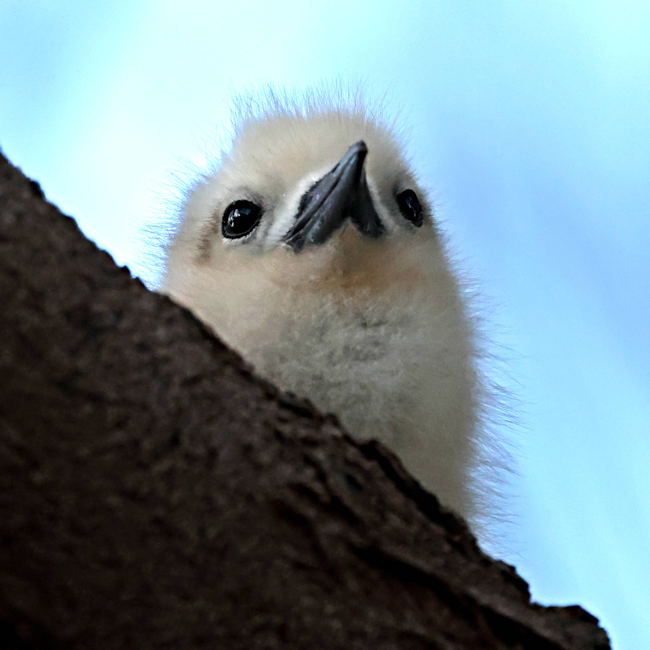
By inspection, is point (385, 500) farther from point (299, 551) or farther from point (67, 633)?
point (67, 633)

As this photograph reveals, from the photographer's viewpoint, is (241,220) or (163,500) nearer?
(163,500)

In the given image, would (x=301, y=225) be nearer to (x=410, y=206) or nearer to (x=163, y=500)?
(x=410, y=206)

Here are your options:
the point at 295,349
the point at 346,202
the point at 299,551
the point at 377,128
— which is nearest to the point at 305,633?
the point at 299,551

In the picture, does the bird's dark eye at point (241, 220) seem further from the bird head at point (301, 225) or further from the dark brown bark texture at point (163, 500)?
the dark brown bark texture at point (163, 500)

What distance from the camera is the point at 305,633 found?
788 mm

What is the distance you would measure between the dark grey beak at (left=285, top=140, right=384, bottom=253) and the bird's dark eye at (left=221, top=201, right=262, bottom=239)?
0.49 feet

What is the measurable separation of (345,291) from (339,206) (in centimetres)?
17

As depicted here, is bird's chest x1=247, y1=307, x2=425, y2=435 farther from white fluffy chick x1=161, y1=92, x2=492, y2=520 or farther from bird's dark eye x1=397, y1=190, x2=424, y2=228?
bird's dark eye x1=397, y1=190, x2=424, y2=228

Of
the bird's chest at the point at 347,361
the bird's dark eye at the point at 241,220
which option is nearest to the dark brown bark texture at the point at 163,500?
the bird's chest at the point at 347,361

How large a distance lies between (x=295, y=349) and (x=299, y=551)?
2.64 feet

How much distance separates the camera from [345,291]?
1677mm

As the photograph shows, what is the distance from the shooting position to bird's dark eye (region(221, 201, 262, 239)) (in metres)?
1.95

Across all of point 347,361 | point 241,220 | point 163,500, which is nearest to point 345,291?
point 347,361

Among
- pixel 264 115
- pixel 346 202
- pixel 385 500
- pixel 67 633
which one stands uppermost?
pixel 264 115
